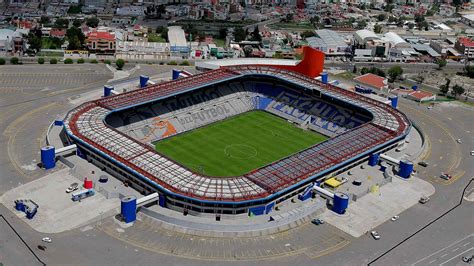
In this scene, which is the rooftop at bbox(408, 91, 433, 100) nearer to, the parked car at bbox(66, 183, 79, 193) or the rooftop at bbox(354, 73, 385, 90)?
the rooftop at bbox(354, 73, 385, 90)

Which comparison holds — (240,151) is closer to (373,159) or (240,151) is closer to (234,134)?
(234,134)

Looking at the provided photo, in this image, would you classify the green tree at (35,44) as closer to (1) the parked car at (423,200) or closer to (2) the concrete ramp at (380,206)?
(2) the concrete ramp at (380,206)

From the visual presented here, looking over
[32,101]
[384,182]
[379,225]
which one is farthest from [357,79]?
[32,101]

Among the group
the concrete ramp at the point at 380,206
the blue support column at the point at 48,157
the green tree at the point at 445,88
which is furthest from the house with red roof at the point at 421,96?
the blue support column at the point at 48,157

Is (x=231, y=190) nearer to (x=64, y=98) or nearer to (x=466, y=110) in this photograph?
(x=64, y=98)

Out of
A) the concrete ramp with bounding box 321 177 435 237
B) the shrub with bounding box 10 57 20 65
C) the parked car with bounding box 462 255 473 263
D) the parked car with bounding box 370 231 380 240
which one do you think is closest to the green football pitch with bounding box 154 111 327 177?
the concrete ramp with bounding box 321 177 435 237

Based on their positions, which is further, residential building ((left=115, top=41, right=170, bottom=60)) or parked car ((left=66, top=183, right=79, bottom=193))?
residential building ((left=115, top=41, right=170, bottom=60))
